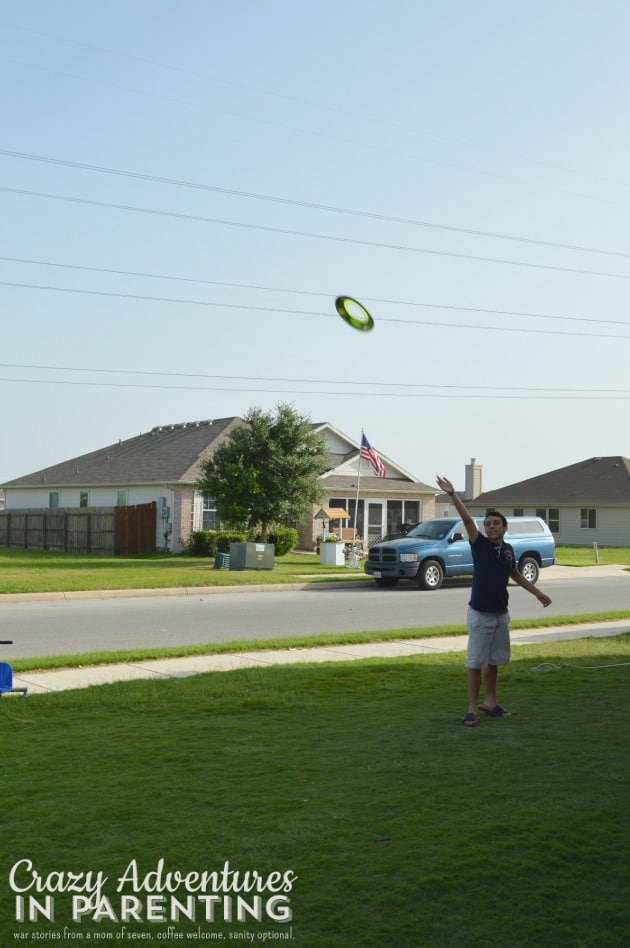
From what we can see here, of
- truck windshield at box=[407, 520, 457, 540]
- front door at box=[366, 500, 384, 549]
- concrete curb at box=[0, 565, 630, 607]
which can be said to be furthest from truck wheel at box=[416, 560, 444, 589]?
front door at box=[366, 500, 384, 549]

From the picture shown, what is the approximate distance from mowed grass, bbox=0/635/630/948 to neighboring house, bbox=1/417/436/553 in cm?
3029

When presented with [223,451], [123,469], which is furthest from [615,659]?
[123,469]

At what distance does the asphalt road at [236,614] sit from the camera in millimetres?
14242

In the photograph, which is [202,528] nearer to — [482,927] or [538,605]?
[538,605]

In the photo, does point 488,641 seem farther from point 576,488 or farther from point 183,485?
point 576,488

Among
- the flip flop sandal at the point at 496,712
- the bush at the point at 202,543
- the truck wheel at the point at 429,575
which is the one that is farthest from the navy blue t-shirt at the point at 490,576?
the bush at the point at 202,543

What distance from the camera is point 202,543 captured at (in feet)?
122

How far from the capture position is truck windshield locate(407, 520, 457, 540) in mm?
25531

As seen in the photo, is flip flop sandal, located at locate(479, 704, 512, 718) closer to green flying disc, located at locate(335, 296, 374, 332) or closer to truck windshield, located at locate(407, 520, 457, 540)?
green flying disc, located at locate(335, 296, 374, 332)

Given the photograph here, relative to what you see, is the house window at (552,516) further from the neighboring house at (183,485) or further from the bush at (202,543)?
the bush at (202,543)

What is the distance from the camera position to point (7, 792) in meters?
5.92

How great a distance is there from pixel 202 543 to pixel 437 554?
14.2m

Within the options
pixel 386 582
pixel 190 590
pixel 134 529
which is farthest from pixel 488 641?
pixel 134 529

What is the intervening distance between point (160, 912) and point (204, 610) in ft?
46.8
